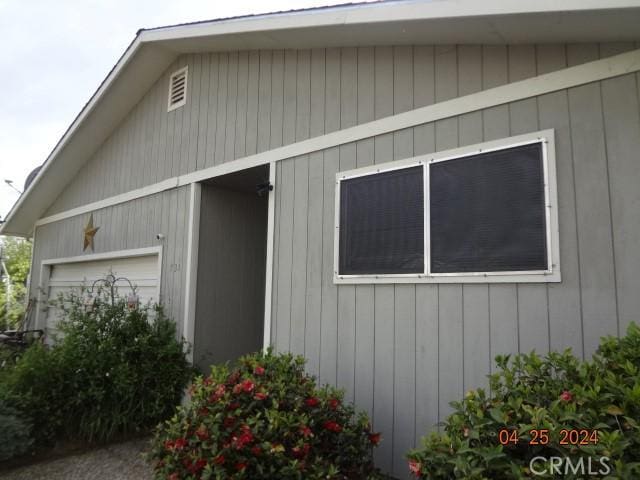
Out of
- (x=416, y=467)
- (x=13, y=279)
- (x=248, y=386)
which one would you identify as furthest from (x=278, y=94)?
(x=13, y=279)

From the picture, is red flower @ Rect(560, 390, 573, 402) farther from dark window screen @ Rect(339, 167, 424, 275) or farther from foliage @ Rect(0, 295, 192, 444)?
foliage @ Rect(0, 295, 192, 444)

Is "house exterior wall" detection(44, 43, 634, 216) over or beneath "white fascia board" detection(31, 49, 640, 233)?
over

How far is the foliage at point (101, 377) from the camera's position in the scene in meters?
4.55

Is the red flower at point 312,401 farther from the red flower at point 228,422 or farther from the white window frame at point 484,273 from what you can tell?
the white window frame at point 484,273

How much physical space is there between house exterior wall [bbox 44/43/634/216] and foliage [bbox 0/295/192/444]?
85.3 inches

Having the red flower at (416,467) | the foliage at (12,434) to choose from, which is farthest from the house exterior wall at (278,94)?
the foliage at (12,434)

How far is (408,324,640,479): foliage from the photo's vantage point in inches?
67.9

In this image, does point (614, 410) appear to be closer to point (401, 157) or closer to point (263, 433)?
point (263, 433)

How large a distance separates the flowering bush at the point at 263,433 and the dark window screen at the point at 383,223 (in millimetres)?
1082

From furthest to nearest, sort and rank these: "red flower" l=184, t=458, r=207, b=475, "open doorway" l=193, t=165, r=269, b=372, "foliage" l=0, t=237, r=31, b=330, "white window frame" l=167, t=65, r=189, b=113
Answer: "foliage" l=0, t=237, r=31, b=330 < "white window frame" l=167, t=65, r=189, b=113 < "open doorway" l=193, t=165, r=269, b=372 < "red flower" l=184, t=458, r=207, b=475

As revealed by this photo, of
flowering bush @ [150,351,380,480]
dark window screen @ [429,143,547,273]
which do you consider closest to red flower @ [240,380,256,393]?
flowering bush @ [150,351,380,480]

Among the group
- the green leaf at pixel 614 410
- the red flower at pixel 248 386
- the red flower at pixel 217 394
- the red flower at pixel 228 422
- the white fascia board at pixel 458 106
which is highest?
the white fascia board at pixel 458 106

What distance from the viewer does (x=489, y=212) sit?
3090 mm
